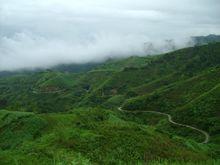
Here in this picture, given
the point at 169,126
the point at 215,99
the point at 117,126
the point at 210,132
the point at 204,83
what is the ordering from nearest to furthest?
the point at 117,126, the point at 210,132, the point at 169,126, the point at 215,99, the point at 204,83

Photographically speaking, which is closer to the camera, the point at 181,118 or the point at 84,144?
the point at 84,144

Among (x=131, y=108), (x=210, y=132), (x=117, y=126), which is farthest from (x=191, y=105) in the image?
(x=117, y=126)

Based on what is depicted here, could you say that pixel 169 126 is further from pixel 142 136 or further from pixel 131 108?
pixel 142 136

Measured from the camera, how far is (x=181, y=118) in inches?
5723

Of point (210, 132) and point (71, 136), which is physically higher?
point (71, 136)

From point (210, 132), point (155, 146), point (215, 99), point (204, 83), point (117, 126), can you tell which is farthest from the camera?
point (204, 83)

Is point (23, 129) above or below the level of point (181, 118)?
above

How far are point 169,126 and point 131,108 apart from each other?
46837mm

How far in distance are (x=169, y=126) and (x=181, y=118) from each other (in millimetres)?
9456

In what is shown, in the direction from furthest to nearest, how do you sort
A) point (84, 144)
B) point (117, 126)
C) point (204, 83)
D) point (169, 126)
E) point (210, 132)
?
point (204, 83)
point (169, 126)
point (210, 132)
point (117, 126)
point (84, 144)

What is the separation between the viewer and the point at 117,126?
54219 millimetres

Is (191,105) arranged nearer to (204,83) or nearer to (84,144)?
(204,83)

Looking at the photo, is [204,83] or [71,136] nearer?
[71,136]

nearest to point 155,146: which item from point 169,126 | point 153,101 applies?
point 169,126
